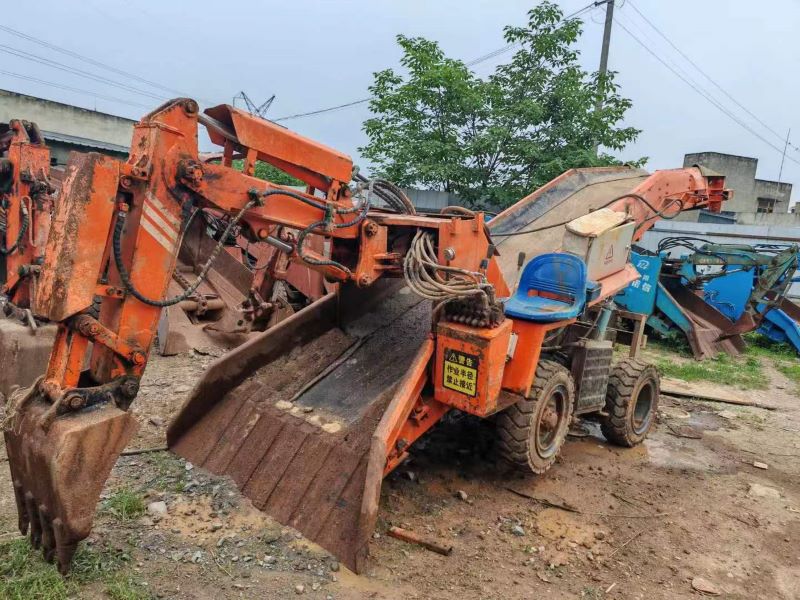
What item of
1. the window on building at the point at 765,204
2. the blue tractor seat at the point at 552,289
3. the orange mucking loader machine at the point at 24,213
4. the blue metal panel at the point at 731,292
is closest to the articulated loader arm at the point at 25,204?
the orange mucking loader machine at the point at 24,213

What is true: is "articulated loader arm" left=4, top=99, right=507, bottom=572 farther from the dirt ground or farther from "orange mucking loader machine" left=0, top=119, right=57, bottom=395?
"orange mucking loader machine" left=0, top=119, right=57, bottom=395

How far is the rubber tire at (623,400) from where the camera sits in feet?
16.2

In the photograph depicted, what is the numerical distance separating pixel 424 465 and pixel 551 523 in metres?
0.91

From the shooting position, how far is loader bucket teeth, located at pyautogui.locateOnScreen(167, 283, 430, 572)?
3137 millimetres

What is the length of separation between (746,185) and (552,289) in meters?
23.4

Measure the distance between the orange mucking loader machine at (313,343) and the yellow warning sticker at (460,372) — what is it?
13mm

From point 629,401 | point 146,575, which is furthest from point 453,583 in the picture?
point 629,401

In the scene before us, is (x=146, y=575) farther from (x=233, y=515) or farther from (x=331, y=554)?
(x=331, y=554)

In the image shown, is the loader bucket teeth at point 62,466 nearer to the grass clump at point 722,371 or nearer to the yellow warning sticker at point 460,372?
the yellow warning sticker at point 460,372

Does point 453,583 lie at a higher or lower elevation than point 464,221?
lower

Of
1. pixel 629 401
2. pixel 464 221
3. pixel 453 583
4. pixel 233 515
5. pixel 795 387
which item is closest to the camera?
pixel 453 583

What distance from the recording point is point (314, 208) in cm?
311

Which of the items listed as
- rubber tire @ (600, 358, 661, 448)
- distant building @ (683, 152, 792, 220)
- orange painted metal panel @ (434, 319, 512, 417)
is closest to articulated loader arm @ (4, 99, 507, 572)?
orange painted metal panel @ (434, 319, 512, 417)

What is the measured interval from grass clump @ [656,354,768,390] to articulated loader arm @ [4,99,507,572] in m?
7.03
